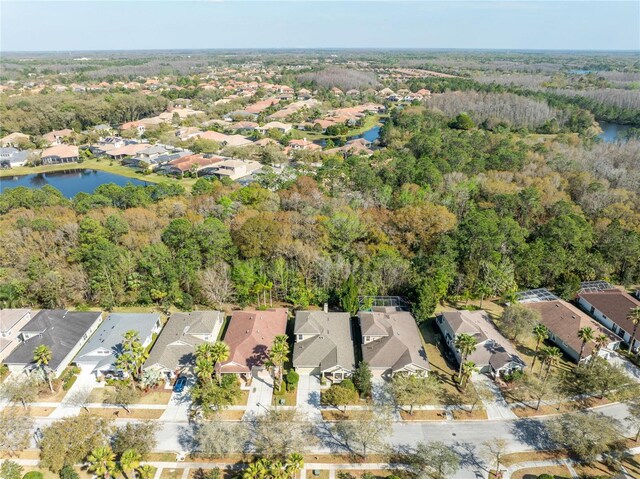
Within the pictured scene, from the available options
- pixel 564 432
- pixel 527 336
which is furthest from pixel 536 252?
pixel 564 432

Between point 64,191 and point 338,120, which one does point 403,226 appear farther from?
point 338,120

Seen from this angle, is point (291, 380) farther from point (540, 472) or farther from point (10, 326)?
point (10, 326)

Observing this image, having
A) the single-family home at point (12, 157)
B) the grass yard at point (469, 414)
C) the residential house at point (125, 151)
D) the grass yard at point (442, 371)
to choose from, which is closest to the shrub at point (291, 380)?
the grass yard at point (442, 371)

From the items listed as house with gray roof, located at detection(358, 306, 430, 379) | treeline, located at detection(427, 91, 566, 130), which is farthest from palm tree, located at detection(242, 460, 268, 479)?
treeline, located at detection(427, 91, 566, 130)

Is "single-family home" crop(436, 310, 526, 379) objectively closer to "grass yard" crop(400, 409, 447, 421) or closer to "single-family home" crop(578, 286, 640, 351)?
"grass yard" crop(400, 409, 447, 421)

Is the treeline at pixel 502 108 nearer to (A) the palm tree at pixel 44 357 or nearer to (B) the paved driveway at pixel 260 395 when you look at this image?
(B) the paved driveway at pixel 260 395
